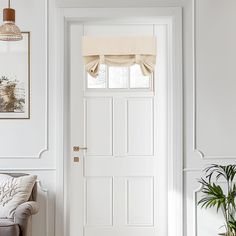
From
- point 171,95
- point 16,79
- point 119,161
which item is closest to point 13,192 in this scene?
point 16,79

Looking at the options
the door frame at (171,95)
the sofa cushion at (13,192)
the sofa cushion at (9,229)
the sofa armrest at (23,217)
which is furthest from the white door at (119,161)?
the sofa cushion at (9,229)

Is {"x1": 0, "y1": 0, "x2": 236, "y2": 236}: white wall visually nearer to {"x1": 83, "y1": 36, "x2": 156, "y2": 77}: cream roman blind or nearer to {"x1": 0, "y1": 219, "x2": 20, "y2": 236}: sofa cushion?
{"x1": 83, "y1": 36, "x2": 156, "y2": 77}: cream roman blind

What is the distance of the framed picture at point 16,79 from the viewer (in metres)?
4.10

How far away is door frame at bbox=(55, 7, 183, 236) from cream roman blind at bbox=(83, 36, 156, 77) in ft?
1.61

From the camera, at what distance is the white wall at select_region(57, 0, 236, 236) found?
408cm

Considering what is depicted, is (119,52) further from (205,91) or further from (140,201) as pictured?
(140,201)

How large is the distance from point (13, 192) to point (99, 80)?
1581 mm

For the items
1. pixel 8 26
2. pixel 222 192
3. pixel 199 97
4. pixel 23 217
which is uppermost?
pixel 8 26

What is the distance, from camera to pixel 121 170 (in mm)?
4660

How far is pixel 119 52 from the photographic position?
4.60 meters

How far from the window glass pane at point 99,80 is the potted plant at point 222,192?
1417 mm

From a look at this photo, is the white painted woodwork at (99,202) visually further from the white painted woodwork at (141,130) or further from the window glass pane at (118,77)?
the window glass pane at (118,77)

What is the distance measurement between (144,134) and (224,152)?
0.92 meters

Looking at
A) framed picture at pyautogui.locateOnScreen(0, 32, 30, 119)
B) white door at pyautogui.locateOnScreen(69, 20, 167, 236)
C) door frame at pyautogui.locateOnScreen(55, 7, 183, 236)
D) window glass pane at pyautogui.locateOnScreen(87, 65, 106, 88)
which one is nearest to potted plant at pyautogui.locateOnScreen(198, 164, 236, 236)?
door frame at pyautogui.locateOnScreen(55, 7, 183, 236)
